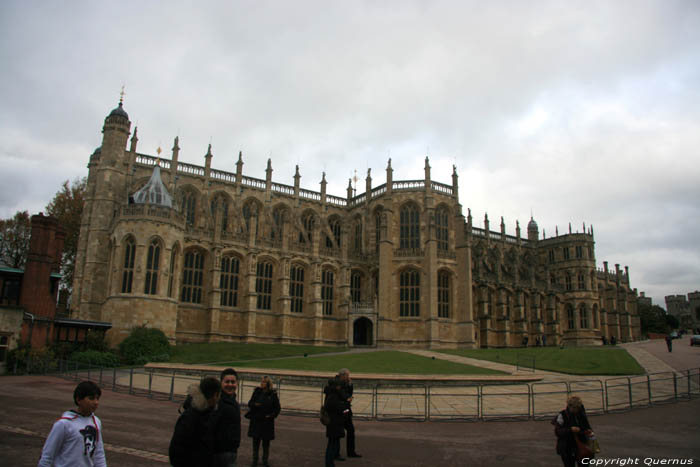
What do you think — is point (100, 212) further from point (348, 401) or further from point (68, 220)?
point (348, 401)

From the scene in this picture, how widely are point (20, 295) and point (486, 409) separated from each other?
27.4 metres

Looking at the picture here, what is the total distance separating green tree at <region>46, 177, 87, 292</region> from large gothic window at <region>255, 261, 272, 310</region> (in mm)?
17538

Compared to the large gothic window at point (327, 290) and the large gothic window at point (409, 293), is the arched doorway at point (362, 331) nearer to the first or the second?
the large gothic window at point (327, 290)

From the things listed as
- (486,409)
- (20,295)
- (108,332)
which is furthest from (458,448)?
(108,332)

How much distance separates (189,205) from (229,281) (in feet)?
27.0

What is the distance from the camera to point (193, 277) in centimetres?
4450

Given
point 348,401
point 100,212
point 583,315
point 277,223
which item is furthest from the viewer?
point 583,315

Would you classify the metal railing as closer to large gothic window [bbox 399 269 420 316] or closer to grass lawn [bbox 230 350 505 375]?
grass lawn [bbox 230 350 505 375]

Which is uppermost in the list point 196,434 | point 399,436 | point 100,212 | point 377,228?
point 377,228

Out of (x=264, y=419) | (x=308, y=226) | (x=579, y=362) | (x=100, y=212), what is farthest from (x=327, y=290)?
(x=264, y=419)

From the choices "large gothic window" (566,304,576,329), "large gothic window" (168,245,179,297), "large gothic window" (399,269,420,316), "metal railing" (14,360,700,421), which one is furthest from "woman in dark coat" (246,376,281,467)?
"large gothic window" (566,304,576,329)

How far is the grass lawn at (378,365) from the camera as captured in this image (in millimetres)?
27859

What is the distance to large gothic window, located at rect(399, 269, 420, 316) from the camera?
49812 millimetres

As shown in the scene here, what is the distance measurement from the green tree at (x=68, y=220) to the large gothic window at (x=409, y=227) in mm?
31030
